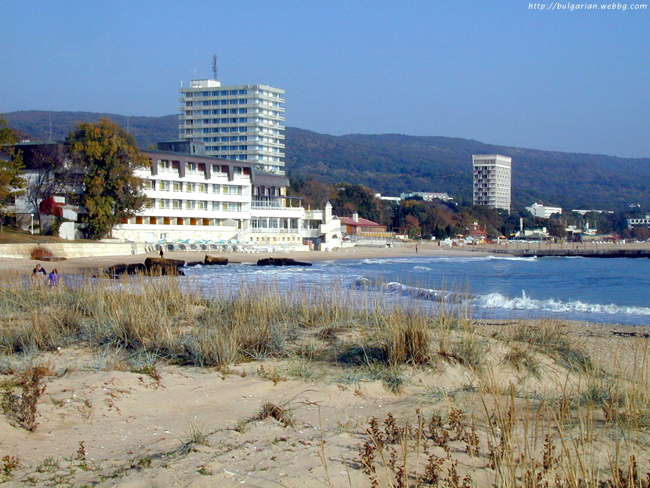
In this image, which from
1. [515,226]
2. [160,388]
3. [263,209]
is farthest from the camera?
[515,226]

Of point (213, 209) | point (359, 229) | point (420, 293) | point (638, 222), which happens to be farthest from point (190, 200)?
point (638, 222)

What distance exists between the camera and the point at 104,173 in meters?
47.1

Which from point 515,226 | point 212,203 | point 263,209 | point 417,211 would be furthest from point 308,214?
point 515,226

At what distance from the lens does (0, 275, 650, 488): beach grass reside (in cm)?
444

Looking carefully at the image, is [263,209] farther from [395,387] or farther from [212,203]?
[395,387]

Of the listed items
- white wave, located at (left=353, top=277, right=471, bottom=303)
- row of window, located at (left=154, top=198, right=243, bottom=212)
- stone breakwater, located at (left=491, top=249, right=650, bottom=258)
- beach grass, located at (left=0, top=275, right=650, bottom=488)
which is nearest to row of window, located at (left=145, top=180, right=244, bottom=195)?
row of window, located at (left=154, top=198, right=243, bottom=212)

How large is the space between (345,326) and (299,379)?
7.88 feet

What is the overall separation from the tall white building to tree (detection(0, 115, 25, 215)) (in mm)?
71147

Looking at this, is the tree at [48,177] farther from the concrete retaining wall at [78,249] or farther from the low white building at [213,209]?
the concrete retaining wall at [78,249]

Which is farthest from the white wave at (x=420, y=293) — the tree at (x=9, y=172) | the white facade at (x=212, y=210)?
the white facade at (x=212, y=210)

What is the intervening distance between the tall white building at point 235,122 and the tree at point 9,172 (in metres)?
71.1

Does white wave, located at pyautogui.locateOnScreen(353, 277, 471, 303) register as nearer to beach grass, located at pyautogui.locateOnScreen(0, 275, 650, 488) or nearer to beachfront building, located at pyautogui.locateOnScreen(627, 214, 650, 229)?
beach grass, located at pyautogui.locateOnScreen(0, 275, 650, 488)

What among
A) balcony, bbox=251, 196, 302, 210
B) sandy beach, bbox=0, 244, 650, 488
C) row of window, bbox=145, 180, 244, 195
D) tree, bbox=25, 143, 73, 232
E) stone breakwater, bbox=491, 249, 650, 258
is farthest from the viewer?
stone breakwater, bbox=491, 249, 650, 258

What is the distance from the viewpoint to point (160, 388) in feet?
21.2
